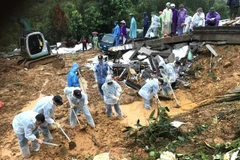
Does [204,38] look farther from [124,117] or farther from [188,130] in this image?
[188,130]

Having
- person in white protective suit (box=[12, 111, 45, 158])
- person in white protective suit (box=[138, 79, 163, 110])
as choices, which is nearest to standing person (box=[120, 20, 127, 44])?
person in white protective suit (box=[138, 79, 163, 110])

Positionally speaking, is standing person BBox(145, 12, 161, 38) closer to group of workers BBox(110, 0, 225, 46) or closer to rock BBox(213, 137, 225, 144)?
group of workers BBox(110, 0, 225, 46)

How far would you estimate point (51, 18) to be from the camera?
26.2 metres

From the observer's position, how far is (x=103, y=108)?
33.1 ft

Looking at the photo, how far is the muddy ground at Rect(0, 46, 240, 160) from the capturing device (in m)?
6.79

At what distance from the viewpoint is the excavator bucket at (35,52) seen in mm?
15297

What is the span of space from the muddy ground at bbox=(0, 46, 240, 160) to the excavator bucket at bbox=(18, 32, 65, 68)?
0.41 m

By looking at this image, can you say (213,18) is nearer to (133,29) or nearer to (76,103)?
(133,29)

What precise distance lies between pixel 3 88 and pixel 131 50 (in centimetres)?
643

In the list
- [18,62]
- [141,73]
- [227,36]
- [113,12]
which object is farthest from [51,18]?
[227,36]

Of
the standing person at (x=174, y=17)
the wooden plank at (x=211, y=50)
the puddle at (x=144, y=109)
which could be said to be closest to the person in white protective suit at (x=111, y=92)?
the puddle at (x=144, y=109)

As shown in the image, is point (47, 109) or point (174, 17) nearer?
point (47, 109)

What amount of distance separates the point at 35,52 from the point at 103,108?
7416 mm

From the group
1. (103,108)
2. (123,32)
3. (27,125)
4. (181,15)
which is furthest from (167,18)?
(27,125)
